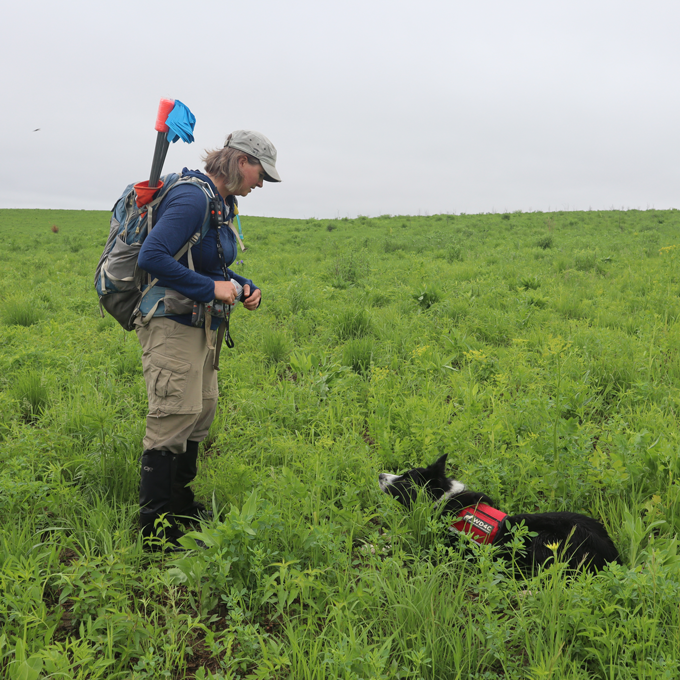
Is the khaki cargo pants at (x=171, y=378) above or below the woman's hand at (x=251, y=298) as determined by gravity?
below

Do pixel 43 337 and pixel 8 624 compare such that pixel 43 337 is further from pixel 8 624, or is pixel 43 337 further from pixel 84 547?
pixel 8 624

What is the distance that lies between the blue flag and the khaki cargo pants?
1.07 metres

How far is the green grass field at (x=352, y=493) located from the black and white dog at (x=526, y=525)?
5.0 inches

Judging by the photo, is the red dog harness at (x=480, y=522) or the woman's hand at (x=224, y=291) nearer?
the red dog harness at (x=480, y=522)

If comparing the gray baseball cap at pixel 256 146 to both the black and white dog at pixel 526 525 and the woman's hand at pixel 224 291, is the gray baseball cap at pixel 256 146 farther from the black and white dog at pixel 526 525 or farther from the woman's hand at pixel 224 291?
the black and white dog at pixel 526 525

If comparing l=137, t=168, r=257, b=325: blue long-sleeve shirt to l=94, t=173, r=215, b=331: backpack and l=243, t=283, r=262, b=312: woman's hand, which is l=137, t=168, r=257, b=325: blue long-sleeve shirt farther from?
l=243, t=283, r=262, b=312: woman's hand

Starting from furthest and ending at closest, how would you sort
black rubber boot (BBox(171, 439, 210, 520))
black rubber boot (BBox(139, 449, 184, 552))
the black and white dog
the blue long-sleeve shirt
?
black rubber boot (BBox(171, 439, 210, 520)), black rubber boot (BBox(139, 449, 184, 552)), the blue long-sleeve shirt, the black and white dog

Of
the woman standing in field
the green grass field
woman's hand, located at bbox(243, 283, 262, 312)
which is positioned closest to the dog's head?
the green grass field

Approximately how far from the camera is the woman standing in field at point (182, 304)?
2529mm

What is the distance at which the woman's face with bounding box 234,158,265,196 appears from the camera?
2800 millimetres

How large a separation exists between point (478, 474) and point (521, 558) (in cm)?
62

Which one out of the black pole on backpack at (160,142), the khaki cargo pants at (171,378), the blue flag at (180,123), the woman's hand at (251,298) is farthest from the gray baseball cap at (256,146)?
the khaki cargo pants at (171,378)

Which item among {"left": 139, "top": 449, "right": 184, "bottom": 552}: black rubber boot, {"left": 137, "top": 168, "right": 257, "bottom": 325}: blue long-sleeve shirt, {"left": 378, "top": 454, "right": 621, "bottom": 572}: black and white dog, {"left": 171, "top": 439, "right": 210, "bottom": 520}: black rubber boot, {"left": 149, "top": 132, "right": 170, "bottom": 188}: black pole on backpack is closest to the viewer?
{"left": 378, "top": 454, "right": 621, "bottom": 572}: black and white dog

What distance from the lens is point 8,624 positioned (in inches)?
79.2
